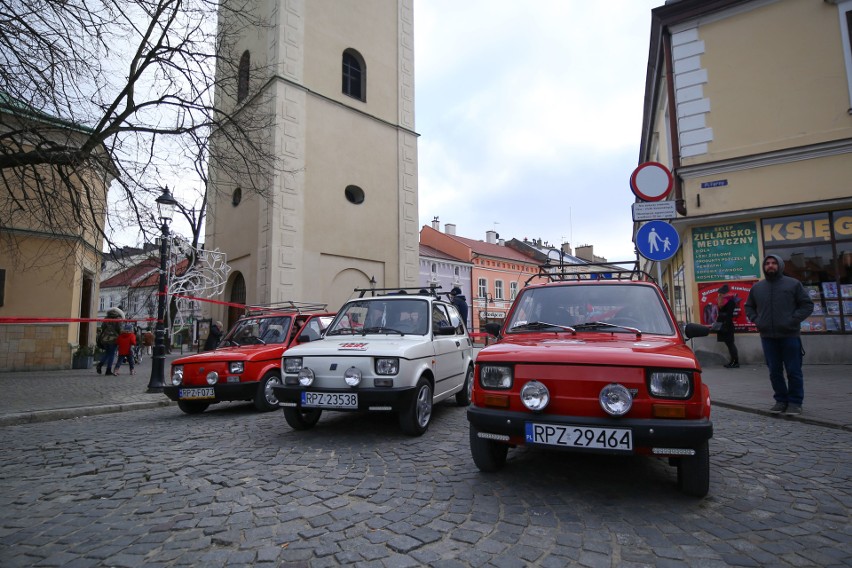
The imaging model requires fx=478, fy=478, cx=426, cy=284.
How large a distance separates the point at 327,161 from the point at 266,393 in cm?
1305

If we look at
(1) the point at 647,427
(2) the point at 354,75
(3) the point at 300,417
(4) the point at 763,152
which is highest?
(2) the point at 354,75

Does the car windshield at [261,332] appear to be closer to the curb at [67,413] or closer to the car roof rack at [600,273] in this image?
the curb at [67,413]

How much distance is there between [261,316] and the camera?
8656 millimetres

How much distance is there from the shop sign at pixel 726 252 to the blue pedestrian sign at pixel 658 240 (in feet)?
18.7

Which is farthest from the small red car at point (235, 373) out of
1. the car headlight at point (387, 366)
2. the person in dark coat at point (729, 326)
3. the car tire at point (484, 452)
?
the person in dark coat at point (729, 326)

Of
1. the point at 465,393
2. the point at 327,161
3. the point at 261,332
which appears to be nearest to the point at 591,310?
the point at 465,393

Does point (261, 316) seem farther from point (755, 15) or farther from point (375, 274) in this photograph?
point (755, 15)

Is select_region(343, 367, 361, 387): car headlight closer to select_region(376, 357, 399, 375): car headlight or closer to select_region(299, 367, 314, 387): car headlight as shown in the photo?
select_region(376, 357, 399, 375): car headlight

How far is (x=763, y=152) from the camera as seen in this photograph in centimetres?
1103

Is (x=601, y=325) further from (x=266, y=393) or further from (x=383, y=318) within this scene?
(x=266, y=393)

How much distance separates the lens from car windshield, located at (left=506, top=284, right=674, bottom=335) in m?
4.30

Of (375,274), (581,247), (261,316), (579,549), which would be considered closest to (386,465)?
(579,549)

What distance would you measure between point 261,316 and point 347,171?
11924mm

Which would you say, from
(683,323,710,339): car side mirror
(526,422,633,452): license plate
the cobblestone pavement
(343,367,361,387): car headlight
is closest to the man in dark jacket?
the cobblestone pavement
